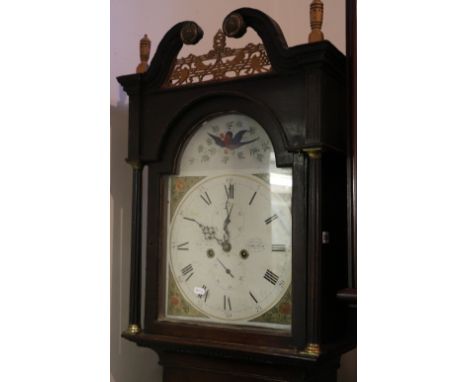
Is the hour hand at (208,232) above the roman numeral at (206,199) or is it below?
below

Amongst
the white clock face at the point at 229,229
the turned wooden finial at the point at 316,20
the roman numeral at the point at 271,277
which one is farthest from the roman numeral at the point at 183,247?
the turned wooden finial at the point at 316,20

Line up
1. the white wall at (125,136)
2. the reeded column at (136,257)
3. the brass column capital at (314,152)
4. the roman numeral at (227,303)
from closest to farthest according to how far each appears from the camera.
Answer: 1. the brass column capital at (314,152)
2. the roman numeral at (227,303)
3. the reeded column at (136,257)
4. the white wall at (125,136)

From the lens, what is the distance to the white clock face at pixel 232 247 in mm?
1121

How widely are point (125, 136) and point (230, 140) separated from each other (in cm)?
40

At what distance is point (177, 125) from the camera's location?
1.24m

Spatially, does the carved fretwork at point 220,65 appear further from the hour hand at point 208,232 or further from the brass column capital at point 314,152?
the hour hand at point 208,232

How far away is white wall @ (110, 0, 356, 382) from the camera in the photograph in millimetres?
1427

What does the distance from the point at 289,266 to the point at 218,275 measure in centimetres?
17

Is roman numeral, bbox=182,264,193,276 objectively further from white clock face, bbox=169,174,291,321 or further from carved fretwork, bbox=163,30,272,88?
carved fretwork, bbox=163,30,272,88

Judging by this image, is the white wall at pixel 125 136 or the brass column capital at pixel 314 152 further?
the white wall at pixel 125 136

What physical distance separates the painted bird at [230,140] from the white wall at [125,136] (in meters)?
0.35

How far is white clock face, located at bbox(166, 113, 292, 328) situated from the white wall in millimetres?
235
